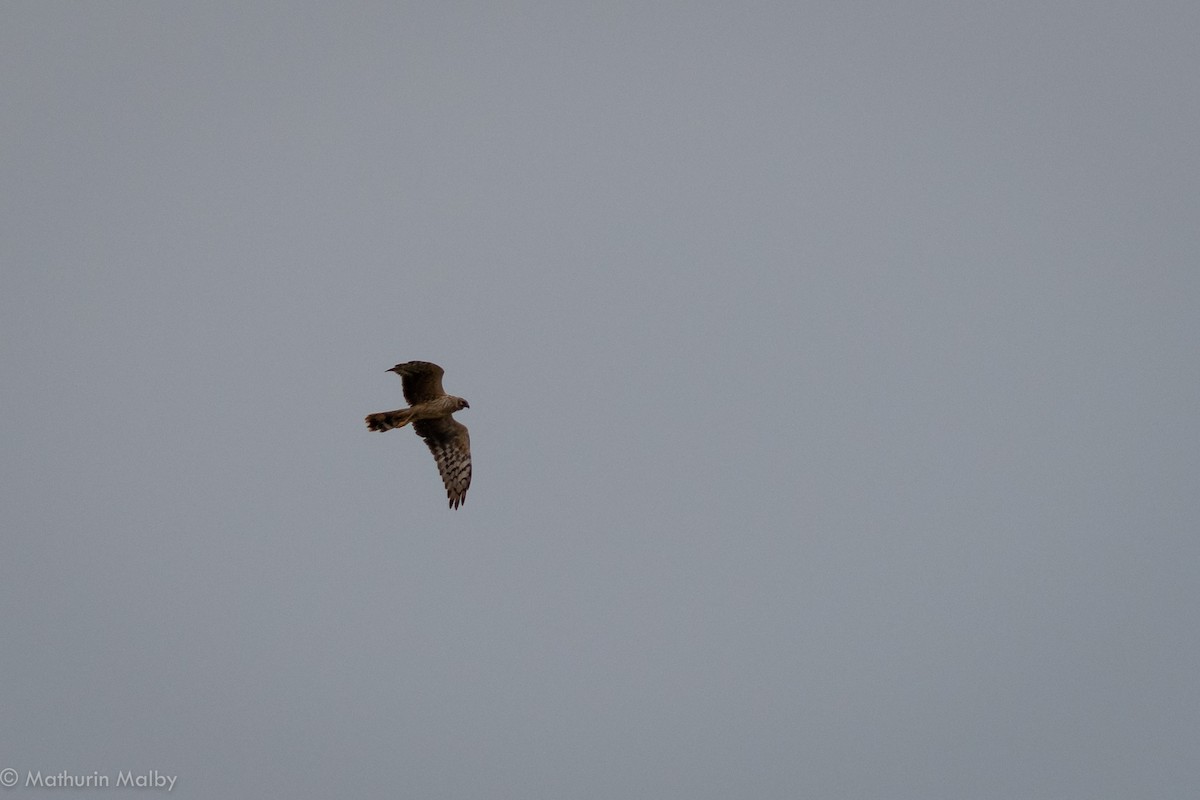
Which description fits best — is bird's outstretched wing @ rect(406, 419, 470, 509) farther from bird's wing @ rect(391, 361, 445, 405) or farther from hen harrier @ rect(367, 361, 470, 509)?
bird's wing @ rect(391, 361, 445, 405)

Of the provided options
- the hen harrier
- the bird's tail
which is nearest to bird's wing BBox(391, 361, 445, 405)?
the hen harrier

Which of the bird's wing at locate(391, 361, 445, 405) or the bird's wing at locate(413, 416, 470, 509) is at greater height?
the bird's wing at locate(391, 361, 445, 405)

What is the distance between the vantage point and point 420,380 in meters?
23.1

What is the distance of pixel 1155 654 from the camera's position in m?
138

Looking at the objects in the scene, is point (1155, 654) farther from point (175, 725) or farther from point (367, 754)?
point (175, 725)

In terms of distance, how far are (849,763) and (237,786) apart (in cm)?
5392

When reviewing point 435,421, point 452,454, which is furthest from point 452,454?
point 435,421

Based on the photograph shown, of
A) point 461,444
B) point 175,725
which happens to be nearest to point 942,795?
point 175,725

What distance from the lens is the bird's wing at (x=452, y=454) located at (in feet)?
79.2

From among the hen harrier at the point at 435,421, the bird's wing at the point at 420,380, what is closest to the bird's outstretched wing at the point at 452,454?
the hen harrier at the point at 435,421

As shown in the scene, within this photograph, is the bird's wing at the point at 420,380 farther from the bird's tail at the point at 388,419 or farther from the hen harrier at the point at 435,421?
the bird's tail at the point at 388,419

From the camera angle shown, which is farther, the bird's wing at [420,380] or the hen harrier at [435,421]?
the hen harrier at [435,421]

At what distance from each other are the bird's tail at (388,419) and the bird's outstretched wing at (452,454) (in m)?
0.98

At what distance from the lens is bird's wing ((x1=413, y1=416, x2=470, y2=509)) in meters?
24.1
